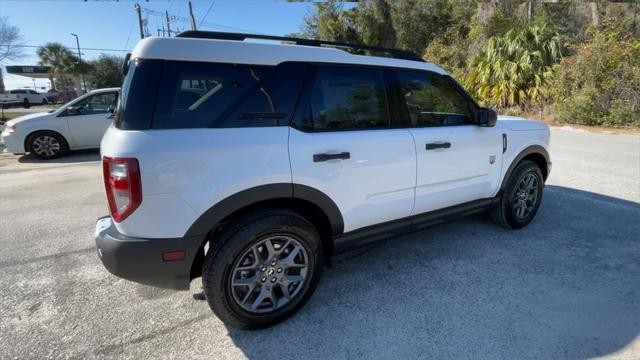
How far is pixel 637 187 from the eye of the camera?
540 centimetres

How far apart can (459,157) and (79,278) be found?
359cm

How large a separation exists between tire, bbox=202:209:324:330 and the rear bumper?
14 cm

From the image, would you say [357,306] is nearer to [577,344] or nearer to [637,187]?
[577,344]

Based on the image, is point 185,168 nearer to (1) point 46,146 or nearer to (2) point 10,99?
(1) point 46,146

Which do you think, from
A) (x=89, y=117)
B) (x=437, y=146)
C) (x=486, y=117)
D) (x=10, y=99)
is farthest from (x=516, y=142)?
(x=10, y=99)

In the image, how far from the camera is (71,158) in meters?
8.64

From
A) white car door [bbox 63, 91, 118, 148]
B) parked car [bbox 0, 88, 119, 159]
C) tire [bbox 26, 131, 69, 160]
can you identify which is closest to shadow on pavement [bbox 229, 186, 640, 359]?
parked car [bbox 0, 88, 119, 159]

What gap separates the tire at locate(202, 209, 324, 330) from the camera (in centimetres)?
224

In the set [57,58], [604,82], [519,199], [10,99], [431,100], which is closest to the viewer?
[431,100]

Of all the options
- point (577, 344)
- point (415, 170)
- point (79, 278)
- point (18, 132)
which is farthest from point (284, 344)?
point (18, 132)

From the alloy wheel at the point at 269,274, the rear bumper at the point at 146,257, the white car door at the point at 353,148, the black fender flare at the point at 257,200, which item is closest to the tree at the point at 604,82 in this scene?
the white car door at the point at 353,148

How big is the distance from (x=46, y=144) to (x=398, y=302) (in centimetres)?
917

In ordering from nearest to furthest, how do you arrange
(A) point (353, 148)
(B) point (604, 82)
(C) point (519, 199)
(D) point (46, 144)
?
(A) point (353, 148)
(C) point (519, 199)
(D) point (46, 144)
(B) point (604, 82)

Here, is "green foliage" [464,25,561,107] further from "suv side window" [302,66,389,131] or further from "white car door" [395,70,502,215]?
"suv side window" [302,66,389,131]
